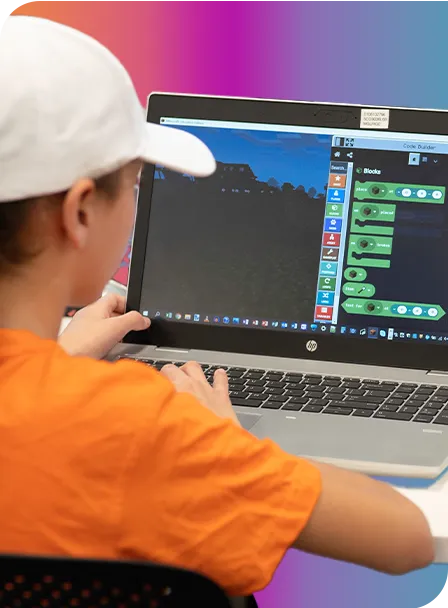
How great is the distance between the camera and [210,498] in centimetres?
65

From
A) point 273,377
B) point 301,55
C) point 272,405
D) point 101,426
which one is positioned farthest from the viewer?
point 301,55

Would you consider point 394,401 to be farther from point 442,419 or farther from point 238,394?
point 238,394

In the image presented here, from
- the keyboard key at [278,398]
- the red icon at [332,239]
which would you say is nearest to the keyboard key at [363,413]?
the keyboard key at [278,398]

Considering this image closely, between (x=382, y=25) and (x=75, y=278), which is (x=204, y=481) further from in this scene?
(x=382, y=25)

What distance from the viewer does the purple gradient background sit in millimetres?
1786

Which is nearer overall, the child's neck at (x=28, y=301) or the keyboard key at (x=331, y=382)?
the child's neck at (x=28, y=301)

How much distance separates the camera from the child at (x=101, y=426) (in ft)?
2.04

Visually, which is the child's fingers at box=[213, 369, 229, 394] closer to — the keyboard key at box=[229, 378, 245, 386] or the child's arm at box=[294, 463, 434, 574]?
the keyboard key at box=[229, 378, 245, 386]

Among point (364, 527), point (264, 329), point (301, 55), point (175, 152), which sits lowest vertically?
point (364, 527)

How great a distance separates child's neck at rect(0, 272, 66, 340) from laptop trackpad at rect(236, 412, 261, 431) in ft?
1.14

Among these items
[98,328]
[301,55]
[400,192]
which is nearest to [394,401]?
[400,192]

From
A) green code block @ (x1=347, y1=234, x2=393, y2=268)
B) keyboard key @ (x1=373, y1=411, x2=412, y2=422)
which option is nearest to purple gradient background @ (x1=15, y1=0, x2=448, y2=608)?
green code block @ (x1=347, y1=234, x2=393, y2=268)

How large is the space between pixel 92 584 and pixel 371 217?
885 mm

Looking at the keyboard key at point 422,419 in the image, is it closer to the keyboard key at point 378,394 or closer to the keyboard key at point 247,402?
the keyboard key at point 378,394
